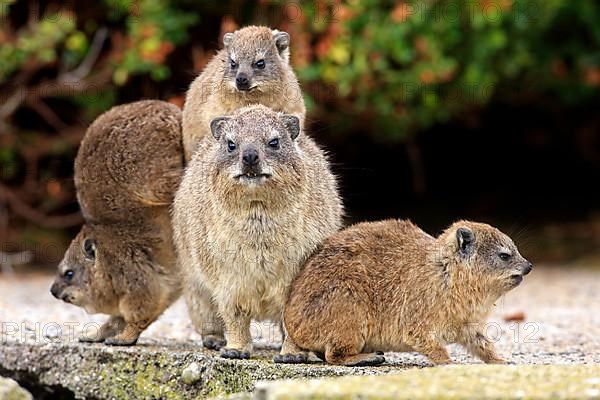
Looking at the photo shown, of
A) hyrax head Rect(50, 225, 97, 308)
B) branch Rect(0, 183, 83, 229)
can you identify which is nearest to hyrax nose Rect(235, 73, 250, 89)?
hyrax head Rect(50, 225, 97, 308)

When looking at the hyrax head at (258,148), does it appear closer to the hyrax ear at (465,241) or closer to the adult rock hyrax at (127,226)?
the adult rock hyrax at (127,226)

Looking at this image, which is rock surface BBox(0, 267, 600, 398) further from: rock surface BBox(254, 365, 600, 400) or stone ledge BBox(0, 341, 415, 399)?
rock surface BBox(254, 365, 600, 400)

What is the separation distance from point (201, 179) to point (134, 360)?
134cm

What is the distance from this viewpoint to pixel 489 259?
6.75 m

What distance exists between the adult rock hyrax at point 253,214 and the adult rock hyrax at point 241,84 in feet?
1.76

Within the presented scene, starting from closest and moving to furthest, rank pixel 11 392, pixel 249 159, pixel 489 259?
pixel 11 392
pixel 249 159
pixel 489 259

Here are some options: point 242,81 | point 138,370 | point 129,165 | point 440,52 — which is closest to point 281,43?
point 242,81

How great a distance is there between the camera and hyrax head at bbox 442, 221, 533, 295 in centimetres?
673

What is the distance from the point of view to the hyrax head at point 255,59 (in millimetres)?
7863

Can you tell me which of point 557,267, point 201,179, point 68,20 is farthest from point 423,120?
point 201,179

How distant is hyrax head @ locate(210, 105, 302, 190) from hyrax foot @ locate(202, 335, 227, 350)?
55.6 inches

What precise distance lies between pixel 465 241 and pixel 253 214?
1.35m

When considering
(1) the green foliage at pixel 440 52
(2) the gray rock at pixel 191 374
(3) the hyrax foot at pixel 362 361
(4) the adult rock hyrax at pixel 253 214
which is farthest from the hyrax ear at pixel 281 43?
(1) the green foliage at pixel 440 52

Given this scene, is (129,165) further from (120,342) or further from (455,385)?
(455,385)
